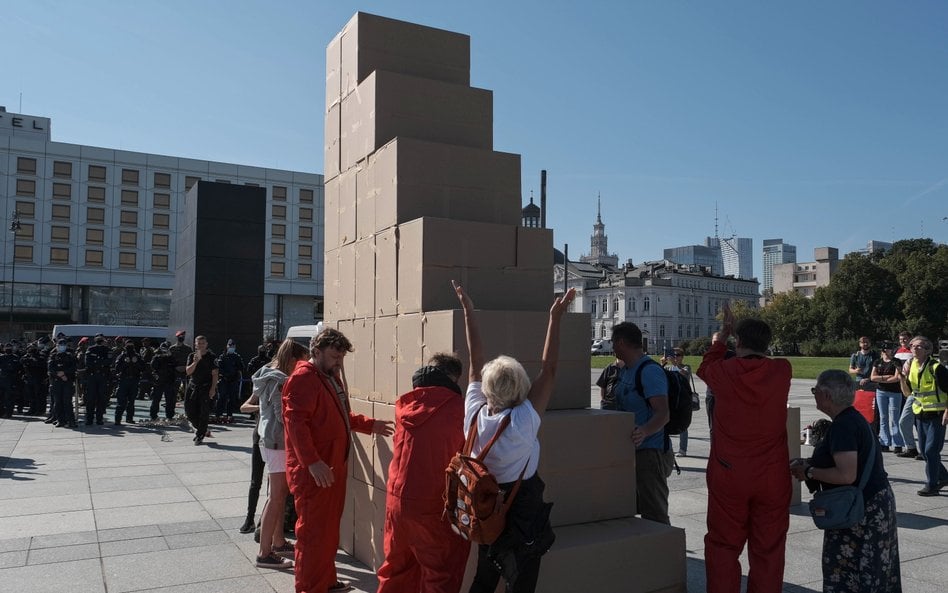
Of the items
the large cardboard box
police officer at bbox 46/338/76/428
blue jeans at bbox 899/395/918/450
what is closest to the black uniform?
police officer at bbox 46/338/76/428

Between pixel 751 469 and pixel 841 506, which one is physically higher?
pixel 751 469

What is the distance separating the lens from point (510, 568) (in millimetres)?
3723

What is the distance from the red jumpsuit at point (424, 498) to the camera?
3943 mm

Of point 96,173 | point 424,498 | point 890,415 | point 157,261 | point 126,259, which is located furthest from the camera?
point 157,261

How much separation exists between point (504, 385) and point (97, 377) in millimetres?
14959

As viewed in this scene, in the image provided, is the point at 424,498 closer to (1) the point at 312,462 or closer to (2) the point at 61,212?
(1) the point at 312,462

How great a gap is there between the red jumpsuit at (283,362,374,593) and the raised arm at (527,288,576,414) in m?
1.50

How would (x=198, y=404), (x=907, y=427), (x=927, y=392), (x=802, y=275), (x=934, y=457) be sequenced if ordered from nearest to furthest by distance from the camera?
(x=934, y=457)
(x=927, y=392)
(x=907, y=427)
(x=198, y=404)
(x=802, y=275)

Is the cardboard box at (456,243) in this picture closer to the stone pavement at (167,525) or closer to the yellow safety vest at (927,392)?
the stone pavement at (167,525)

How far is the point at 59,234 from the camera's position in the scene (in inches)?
2611

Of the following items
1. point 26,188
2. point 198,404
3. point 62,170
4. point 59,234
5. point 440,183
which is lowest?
point 198,404

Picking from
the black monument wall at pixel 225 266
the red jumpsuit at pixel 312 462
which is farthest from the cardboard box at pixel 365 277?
the black monument wall at pixel 225 266

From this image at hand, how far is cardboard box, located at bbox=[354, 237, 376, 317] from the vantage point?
19.8 feet

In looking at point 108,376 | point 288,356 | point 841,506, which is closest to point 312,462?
point 288,356
